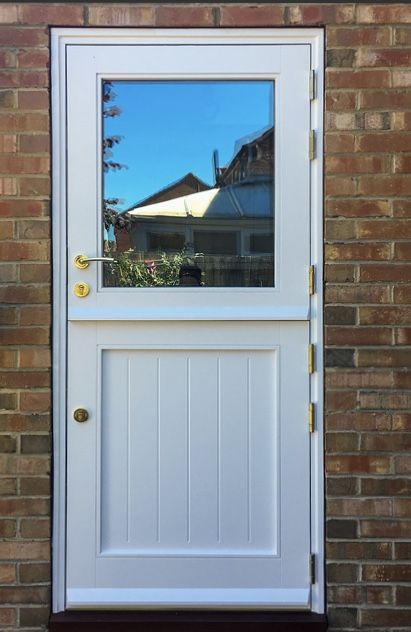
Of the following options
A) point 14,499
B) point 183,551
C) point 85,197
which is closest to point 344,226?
point 85,197

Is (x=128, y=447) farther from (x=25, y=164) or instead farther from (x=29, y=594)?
(x=25, y=164)

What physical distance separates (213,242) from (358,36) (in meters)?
1.02

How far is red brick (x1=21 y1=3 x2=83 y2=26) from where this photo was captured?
95.0 inches

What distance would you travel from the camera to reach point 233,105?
2488 millimetres

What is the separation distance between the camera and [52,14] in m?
2.42

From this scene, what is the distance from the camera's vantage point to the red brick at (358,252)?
2432mm

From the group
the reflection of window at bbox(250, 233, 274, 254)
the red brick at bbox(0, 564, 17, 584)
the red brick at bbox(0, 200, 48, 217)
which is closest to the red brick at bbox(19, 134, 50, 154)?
the red brick at bbox(0, 200, 48, 217)

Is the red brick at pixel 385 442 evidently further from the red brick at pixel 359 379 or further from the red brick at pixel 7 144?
the red brick at pixel 7 144

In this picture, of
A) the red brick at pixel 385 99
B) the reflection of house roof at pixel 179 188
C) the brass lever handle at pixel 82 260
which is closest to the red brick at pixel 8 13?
the reflection of house roof at pixel 179 188

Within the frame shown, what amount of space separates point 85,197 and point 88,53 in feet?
1.95

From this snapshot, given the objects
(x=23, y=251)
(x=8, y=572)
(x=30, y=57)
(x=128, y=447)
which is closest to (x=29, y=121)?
(x=30, y=57)

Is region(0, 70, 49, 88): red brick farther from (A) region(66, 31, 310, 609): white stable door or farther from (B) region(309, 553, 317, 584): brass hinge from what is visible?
(B) region(309, 553, 317, 584): brass hinge

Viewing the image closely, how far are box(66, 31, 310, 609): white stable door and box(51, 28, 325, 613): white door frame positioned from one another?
3cm

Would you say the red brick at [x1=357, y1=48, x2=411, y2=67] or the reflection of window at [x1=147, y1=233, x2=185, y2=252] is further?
the reflection of window at [x1=147, y1=233, x2=185, y2=252]
